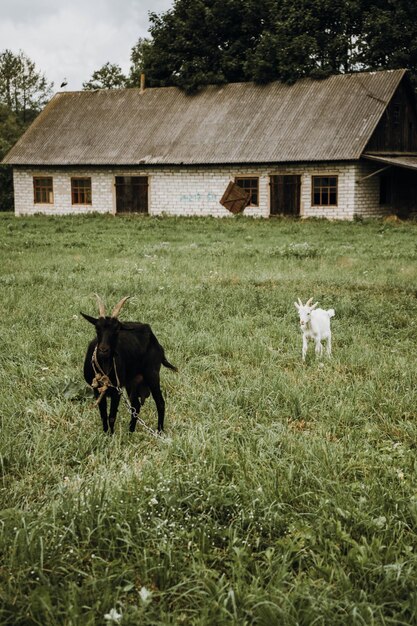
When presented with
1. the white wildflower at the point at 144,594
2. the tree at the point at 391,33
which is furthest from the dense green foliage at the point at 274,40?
the white wildflower at the point at 144,594

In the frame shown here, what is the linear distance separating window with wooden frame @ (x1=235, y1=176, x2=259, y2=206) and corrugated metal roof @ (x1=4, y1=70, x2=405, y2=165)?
122 cm

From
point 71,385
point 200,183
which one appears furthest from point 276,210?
point 71,385

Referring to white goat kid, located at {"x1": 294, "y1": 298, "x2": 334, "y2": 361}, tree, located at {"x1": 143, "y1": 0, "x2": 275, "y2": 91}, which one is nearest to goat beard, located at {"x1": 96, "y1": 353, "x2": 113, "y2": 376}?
white goat kid, located at {"x1": 294, "y1": 298, "x2": 334, "y2": 361}

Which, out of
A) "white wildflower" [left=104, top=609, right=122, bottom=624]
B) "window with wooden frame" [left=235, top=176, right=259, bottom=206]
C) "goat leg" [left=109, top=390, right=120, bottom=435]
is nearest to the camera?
"white wildflower" [left=104, top=609, right=122, bottom=624]

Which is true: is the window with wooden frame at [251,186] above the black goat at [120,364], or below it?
above

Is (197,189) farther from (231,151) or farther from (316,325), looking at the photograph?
(316,325)

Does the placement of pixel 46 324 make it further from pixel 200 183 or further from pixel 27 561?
pixel 200 183

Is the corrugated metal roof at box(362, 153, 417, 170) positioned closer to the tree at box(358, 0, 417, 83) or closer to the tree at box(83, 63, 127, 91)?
the tree at box(358, 0, 417, 83)

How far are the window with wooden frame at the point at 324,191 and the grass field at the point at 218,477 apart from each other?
18718 mm

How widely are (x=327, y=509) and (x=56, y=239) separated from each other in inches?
651

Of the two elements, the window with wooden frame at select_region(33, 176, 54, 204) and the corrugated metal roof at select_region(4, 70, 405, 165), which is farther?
the window with wooden frame at select_region(33, 176, 54, 204)

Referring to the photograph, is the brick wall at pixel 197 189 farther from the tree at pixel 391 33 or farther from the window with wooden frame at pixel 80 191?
the tree at pixel 391 33

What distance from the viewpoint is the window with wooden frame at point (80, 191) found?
31609mm

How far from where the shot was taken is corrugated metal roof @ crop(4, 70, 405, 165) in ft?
89.3
